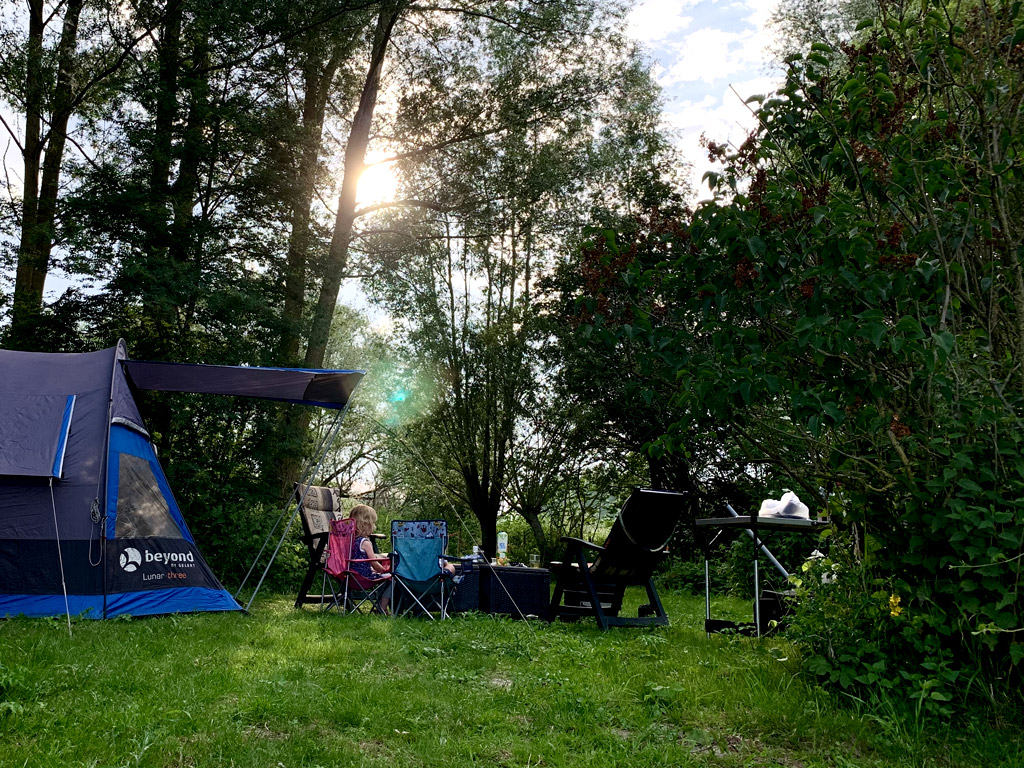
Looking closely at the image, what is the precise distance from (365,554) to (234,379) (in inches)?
74.8

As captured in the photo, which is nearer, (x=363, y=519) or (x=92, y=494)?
(x=92, y=494)

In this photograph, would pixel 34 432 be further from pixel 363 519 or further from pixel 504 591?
pixel 504 591

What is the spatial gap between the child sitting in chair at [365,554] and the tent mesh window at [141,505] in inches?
56.5

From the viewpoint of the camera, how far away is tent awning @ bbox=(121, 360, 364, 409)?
6152mm

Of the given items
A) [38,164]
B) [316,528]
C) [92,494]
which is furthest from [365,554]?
[38,164]

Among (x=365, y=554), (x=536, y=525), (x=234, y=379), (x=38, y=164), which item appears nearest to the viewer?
(x=234, y=379)

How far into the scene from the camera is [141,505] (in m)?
5.88

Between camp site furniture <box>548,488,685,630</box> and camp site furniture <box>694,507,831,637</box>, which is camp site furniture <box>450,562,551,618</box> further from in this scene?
camp site furniture <box>694,507,831,637</box>

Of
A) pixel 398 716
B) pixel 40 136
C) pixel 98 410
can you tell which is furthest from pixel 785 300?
pixel 40 136

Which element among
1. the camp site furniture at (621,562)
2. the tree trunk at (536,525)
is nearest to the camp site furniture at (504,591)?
the camp site furniture at (621,562)

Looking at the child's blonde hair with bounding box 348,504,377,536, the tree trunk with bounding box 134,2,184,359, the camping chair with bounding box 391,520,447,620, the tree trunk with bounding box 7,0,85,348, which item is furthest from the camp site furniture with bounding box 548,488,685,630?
the tree trunk with bounding box 7,0,85,348

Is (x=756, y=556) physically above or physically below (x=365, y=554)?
above

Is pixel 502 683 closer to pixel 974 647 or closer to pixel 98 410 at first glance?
pixel 974 647

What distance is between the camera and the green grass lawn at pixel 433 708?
8.34 feet
